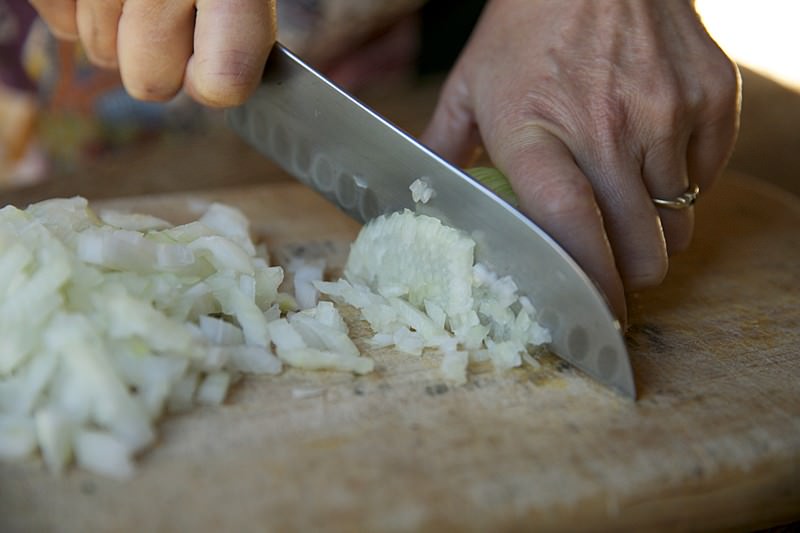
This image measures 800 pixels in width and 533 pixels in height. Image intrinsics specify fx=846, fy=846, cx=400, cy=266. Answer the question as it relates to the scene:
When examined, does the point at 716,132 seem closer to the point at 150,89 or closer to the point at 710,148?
the point at 710,148

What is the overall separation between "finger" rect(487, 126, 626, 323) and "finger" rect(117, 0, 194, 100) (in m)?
0.56

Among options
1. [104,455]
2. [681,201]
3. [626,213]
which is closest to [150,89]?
[104,455]

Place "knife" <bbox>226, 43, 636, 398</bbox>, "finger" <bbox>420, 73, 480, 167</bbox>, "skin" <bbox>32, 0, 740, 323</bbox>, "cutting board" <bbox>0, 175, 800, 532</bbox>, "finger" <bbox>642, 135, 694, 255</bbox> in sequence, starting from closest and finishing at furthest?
"cutting board" <bbox>0, 175, 800, 532</bbox> → "knife" <bbox>226, 43, 636, 398</bbox> → "skin" <bbox>32, 0, 740, 323</bbox> → "finger" <bbox>642, 135, 694, 255</bbox> → "finger" <bbox>420, 73, 480, 167</bbox>

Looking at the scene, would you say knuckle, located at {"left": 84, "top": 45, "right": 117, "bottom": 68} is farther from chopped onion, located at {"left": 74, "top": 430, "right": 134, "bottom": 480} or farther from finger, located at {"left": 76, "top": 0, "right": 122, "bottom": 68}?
chopped onion, located at {"left": 74, "top": 430, "right": 134, "bottom": 480}

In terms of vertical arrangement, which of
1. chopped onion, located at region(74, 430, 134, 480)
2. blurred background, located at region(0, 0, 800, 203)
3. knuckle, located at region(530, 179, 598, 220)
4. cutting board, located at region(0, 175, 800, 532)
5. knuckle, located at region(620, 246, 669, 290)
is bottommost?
blurred background, located at region(0, 0, 800, 203)

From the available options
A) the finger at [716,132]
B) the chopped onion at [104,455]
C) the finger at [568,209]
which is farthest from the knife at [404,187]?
the chopped onion at [104,455]

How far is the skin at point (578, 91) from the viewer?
1.25 m

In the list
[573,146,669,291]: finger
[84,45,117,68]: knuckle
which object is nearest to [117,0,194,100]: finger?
[84,45,117,68]: knuckle

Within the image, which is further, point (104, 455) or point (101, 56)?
point (101, 56)

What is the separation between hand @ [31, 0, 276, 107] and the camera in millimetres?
1263

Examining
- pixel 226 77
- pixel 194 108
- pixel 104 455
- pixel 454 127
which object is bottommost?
pixel 194 108

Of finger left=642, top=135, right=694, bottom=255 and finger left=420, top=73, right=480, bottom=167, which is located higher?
finger left=642, top=135, right=694, bottom=255

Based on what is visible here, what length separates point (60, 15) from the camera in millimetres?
1505

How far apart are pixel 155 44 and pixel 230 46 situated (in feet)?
0.48
